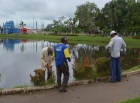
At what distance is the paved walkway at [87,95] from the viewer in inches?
265

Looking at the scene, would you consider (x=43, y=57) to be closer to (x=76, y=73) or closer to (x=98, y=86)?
(x=76, y=73)

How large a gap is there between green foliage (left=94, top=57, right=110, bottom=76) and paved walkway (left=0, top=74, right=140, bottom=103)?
1055mm

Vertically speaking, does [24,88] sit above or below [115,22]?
below

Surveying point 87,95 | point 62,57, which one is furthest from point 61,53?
point 87,95

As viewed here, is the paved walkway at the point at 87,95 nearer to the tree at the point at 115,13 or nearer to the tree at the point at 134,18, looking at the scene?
the tree at the point at 134,18

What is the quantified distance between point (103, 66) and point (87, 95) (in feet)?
8.64

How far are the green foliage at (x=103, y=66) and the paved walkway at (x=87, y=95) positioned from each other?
106cm

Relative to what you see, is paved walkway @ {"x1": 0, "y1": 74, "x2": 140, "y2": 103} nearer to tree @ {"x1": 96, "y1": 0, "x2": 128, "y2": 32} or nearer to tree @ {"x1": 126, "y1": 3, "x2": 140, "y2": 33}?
tree @ {"x1": 126, "y1": 3, "x2": 140, "y2": 33}

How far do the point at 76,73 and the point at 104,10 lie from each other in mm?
62377

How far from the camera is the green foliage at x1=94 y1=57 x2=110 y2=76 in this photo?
9.62 m

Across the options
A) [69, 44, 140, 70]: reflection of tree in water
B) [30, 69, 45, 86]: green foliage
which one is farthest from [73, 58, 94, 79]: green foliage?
[69, 44, 140, 70]: reflection of tree in water

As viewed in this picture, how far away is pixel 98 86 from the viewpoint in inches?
332

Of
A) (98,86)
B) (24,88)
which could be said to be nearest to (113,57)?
(98,86)

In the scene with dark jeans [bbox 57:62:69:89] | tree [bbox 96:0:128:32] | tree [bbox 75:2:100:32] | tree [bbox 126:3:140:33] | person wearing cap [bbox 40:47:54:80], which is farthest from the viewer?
tree [bbox 75:2:100:32]
